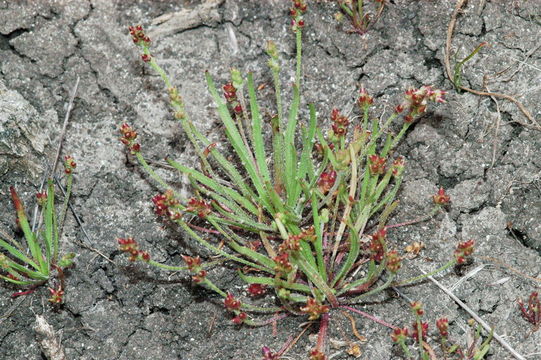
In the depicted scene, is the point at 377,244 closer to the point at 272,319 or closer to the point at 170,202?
the point at 272,319

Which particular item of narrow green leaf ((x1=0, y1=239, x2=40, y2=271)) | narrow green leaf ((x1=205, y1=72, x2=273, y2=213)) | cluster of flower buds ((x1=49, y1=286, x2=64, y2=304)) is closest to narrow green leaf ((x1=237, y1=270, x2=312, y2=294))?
narrow green leaf ((x1=205, y1=72, x2=273, y2=213))

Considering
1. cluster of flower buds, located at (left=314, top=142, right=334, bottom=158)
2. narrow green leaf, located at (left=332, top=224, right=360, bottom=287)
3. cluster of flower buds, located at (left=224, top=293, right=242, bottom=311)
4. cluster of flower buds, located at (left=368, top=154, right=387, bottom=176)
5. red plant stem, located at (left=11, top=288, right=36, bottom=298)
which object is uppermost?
cluster of flower buds, located at (left=368, top=154, right=387, bottom=176)

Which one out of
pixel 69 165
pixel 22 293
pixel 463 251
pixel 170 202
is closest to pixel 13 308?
pixel 22 293

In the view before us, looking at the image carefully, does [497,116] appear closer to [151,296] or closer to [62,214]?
[151,296]

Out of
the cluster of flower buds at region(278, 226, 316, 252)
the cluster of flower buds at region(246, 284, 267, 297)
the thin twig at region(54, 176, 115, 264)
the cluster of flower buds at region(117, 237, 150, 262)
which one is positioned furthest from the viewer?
the thin twig at region(54, 176, 115, 264)

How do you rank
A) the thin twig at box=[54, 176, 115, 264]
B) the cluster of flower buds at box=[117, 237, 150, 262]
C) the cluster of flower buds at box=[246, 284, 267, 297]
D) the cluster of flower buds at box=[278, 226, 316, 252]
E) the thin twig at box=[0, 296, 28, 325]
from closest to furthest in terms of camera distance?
1. the cluster of flower buds at box=[278, 226, 316, 252]
2. the cluster of flower buds at box=[117, 237, 150, 262]
3. the cluster of flower buds at box=[246, 284, 267, 297]
4. the thin twig at box=[0, 296, 28, 325]
5. the thin twig at box=[54, 176, 115, 264]

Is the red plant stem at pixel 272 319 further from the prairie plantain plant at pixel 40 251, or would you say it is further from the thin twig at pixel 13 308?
the thin twig at pixel 13 308

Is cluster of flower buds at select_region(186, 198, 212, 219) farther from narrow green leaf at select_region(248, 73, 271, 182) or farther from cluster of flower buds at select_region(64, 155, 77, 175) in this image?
cluster of flower buds at select_region(64, 155, 77, 175)
